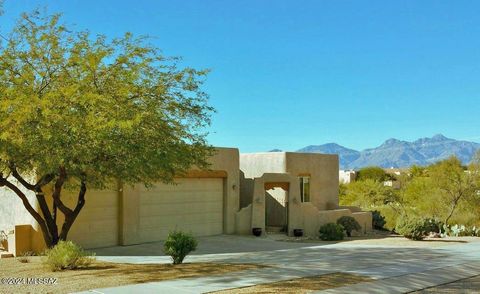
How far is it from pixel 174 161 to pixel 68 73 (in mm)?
3464

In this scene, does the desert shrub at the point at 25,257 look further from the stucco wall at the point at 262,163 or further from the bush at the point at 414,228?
the stucco wall at the point at 262,163

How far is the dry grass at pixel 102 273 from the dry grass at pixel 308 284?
2.09m

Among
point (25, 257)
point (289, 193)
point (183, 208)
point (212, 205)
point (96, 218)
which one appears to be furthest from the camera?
point (289, 193)

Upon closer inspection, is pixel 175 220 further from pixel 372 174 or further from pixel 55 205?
pixel 372 174

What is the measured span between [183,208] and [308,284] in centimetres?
1315

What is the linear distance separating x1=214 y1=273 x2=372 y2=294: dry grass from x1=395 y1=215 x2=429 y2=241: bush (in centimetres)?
1135

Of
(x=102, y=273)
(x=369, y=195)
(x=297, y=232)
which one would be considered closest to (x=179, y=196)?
(x=297, y=232)

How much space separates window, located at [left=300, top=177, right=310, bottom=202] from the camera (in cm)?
3308

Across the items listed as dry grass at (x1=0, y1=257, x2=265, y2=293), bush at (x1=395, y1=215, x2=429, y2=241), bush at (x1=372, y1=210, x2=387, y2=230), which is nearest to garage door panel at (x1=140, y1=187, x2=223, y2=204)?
dry grass at (x1=0, y1=257, x2=265, y2=293)

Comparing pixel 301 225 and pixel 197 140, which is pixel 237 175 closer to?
pixel 301 225

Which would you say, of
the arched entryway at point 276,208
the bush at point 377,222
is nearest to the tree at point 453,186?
the bush at point 377,222

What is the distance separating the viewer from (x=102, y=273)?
13625 mm

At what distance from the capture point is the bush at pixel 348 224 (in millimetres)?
→ 29906

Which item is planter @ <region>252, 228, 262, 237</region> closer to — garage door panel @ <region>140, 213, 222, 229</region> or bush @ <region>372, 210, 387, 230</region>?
garage door panel @ <region>140, 213, 222, 229</region>
